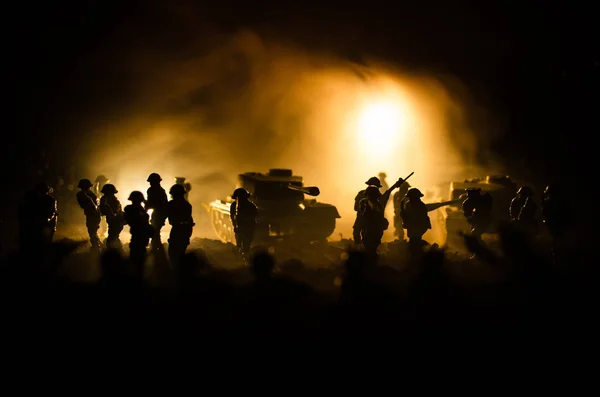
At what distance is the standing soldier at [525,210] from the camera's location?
1109 cm

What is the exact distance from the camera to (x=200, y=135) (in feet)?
78.7

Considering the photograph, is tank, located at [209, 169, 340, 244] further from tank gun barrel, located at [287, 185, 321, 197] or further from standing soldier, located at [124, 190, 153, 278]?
standing soldier, located at [124, 190, 153, 278]

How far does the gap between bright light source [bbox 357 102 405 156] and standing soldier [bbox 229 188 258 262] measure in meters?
13.9

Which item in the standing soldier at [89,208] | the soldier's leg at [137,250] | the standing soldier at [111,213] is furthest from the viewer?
the standing soldier at [89,208]

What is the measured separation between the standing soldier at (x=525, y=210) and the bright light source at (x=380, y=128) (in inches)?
467

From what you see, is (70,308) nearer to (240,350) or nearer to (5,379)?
(5,379)

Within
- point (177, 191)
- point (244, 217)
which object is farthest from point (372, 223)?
point (177, 191)

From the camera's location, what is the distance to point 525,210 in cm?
1113

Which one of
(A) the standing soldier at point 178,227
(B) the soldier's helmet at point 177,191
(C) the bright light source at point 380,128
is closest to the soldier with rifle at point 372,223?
(A) the standing soldier at point 178,227

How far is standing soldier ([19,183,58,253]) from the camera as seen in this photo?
32.0 feet

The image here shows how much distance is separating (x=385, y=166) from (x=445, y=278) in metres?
16.2

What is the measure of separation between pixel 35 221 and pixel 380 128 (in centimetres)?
1727

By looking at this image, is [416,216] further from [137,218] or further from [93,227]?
[93,227]

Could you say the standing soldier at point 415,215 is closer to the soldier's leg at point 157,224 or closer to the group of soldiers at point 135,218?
the group of soldiers at point 135,218
